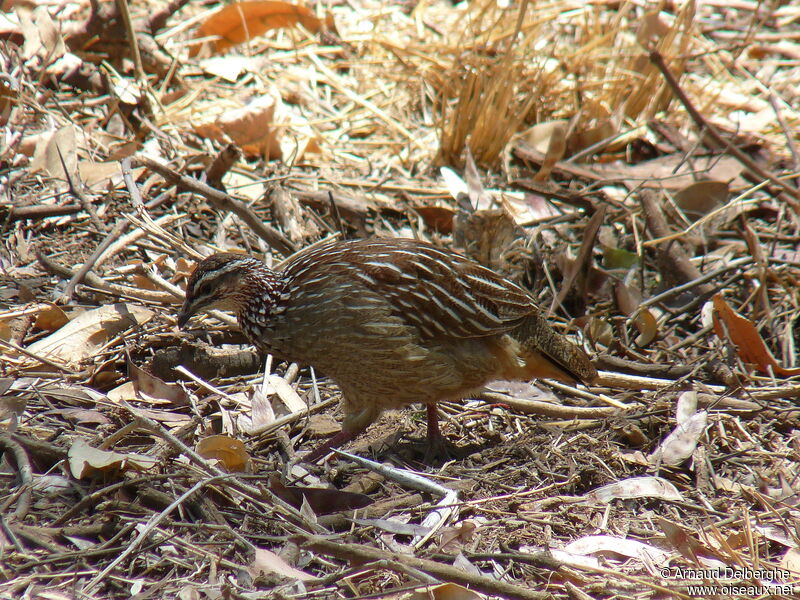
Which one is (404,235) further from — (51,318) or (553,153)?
(51,318)

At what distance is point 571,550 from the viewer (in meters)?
3.51

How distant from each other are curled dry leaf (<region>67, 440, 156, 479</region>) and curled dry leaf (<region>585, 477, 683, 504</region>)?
6.62 feet

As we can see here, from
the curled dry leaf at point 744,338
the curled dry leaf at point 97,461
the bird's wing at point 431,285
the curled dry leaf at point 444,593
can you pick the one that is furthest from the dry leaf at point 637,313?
the curled dry leaf at point 97,461

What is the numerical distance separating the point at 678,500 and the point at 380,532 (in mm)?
1425

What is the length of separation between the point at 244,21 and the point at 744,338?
448cm

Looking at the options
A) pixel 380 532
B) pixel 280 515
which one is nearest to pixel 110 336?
pixel 280 515

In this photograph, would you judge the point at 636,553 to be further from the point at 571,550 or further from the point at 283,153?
the point at 283,153

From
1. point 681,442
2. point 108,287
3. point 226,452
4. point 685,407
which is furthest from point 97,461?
point 685,407

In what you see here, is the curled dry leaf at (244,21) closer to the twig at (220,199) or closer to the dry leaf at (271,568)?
the twig at (220,199)

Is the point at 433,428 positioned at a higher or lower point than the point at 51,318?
lower

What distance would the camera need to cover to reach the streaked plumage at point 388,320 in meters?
4.05

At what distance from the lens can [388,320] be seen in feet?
13.2

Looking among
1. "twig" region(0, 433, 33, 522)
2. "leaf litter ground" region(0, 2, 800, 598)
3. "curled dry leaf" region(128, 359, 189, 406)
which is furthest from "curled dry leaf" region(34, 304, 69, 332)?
"twig" region(0, 433, 33, 522)

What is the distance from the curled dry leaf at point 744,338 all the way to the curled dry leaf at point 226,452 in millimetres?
2768
